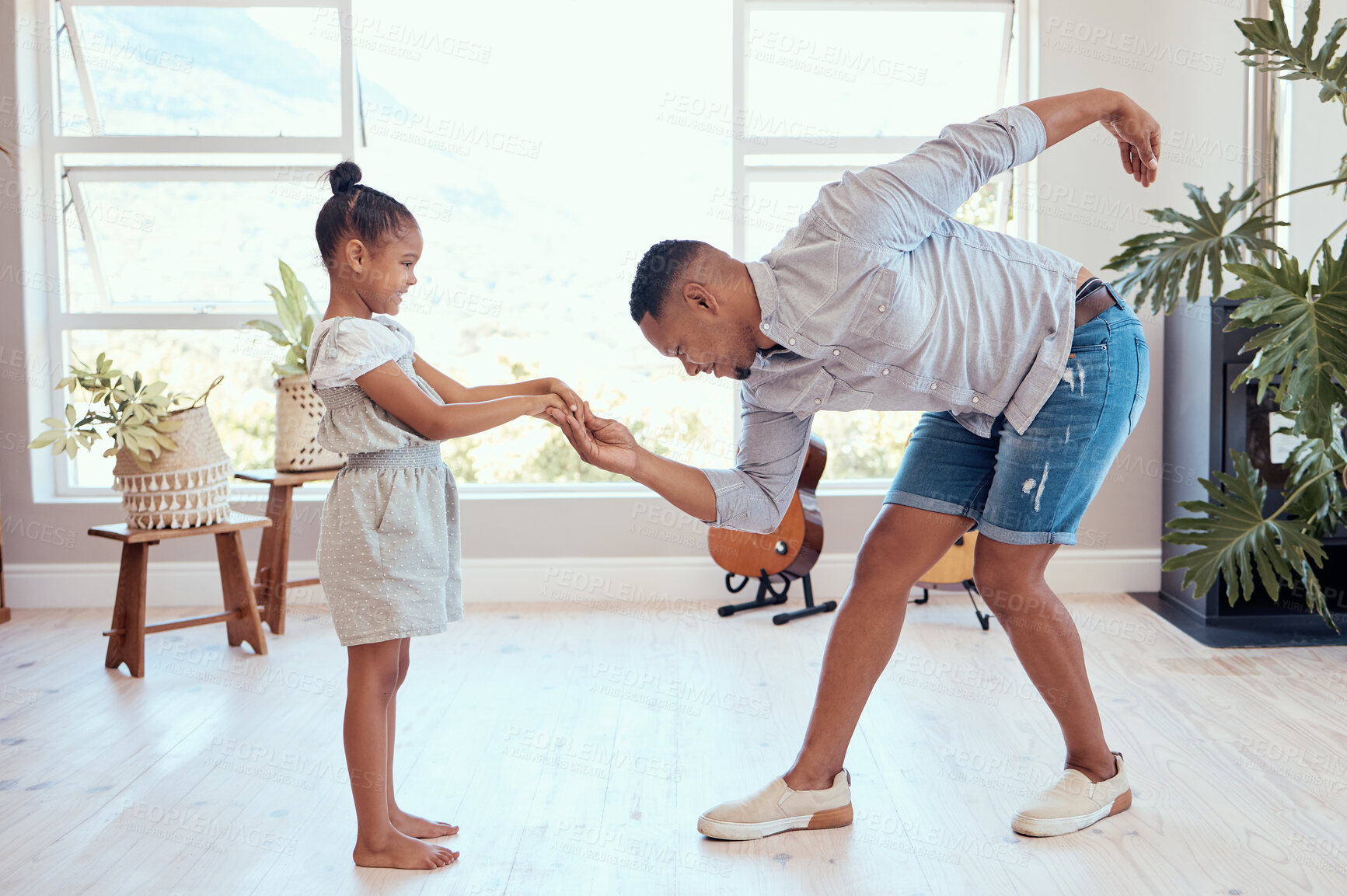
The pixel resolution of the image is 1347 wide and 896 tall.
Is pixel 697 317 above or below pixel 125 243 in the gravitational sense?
below

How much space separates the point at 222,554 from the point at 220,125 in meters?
1.62

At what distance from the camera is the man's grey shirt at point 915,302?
1.49 metres

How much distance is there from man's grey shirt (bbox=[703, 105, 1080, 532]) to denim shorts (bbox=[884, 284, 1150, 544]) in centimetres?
4

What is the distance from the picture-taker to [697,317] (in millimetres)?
1542

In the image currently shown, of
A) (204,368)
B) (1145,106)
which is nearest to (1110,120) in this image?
(1145,106)

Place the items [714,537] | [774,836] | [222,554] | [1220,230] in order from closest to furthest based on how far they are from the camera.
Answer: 1. [774,836]
2. [1220,230]
3. [222,554]
4. [714,537]

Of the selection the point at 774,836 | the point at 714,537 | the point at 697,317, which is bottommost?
the point at 774,836

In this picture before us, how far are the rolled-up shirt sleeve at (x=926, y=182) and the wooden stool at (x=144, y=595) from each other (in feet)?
7.01

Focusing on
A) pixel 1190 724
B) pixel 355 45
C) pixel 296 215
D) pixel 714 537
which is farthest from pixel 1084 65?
pixel 296 215

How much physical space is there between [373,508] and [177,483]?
1.44 m

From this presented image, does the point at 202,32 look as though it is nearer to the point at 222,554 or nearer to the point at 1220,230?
the point at 222,554

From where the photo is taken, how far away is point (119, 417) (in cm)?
270

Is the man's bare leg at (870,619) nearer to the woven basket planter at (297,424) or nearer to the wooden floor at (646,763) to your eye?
the wooden floor at (646,763)

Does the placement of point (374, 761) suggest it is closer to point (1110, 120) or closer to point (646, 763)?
point (646, 763)
